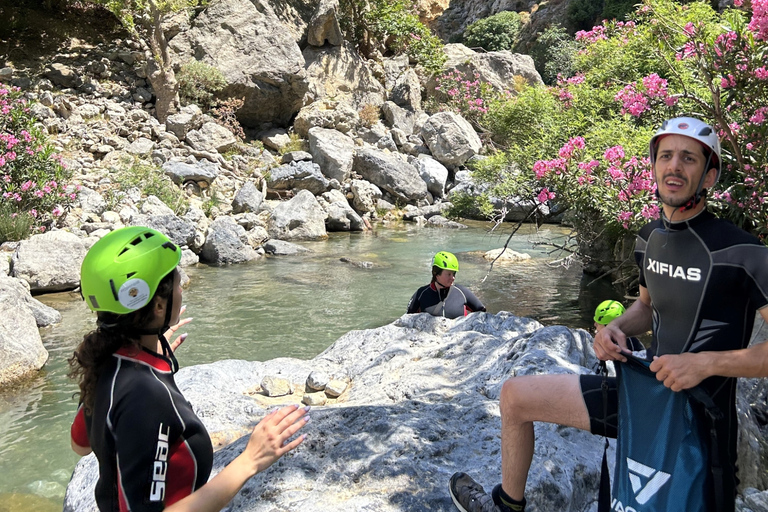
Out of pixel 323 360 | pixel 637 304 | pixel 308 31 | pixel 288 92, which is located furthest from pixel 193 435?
pixel 308 31

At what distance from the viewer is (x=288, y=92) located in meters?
19.8

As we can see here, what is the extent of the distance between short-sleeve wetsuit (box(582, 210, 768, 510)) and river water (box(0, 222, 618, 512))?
4191mm

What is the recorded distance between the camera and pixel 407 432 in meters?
2.85

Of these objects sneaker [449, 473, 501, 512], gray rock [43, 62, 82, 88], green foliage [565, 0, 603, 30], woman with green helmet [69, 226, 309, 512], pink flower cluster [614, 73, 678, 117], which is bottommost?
sneaker [449, 473, 501, 512]

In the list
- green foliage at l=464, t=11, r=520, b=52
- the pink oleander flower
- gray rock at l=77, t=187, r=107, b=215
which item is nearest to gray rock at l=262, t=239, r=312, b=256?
gray rock at l=77, t=187, r=107, b=215

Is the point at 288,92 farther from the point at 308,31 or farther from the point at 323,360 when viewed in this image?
the point at 323,360

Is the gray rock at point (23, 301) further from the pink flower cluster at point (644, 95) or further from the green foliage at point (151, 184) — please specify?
the pink flower cluster at point (644, 95)

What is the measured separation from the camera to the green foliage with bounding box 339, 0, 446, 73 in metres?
23.8

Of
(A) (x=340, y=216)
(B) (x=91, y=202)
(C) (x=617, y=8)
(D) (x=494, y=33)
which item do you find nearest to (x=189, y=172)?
(B) (x=91, y=202)

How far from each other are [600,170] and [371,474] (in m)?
5.21

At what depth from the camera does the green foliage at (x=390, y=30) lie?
2383 centimetres

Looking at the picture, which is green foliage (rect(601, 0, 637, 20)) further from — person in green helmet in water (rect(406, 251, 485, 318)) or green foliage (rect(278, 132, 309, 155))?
person in green helmet in water (rect(406, 251, 485, 318))

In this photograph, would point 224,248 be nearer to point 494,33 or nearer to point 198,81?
point 198,81

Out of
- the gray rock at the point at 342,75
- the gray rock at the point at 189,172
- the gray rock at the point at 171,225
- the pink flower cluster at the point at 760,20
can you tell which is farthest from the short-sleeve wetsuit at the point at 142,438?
the gray rock at the point at 342,75
